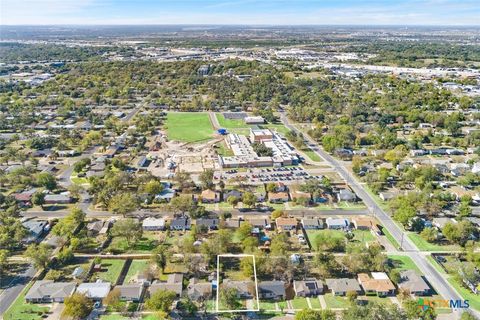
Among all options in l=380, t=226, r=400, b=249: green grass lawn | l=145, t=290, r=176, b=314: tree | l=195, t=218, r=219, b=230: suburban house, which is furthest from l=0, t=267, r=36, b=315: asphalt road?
l=380, t=226, r=400, b=249: green grass lawn

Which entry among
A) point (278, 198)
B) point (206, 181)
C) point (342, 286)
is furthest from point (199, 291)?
point (206, 181)

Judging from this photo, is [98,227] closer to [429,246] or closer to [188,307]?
[188,307]

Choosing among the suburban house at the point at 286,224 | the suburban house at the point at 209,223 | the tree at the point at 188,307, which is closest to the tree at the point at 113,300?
the tree at the point at 188,307

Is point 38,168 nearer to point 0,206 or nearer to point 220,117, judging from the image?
point 0,206

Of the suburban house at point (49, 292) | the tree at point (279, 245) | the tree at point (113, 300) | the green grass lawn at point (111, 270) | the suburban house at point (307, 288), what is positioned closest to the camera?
the tree at point (113, 300)

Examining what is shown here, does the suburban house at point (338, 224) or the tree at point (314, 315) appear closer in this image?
the tree at point (314, 315)

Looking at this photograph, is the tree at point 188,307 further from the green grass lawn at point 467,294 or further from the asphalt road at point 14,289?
the green grass lawn at point 467,294

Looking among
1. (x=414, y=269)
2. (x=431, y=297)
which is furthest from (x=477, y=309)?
(x=414, y=269)
